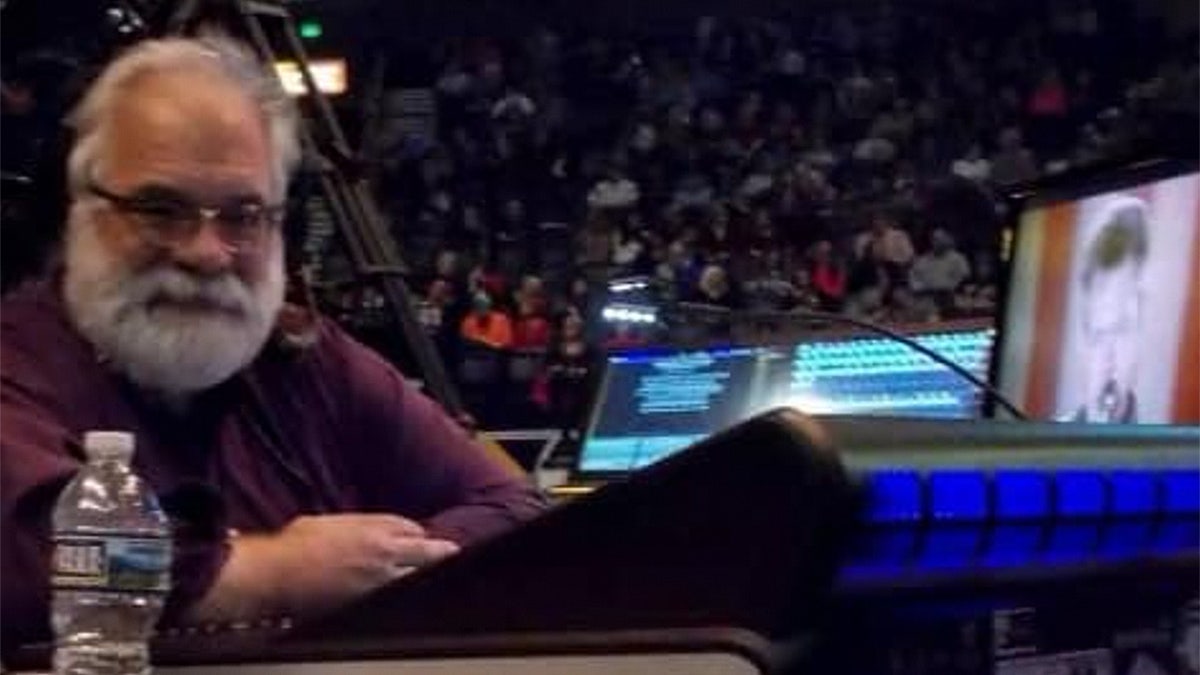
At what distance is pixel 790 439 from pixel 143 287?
1049 millimetres

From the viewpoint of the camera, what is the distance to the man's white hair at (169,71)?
1581 mm

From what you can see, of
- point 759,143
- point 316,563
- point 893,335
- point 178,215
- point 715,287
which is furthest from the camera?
point 759,143

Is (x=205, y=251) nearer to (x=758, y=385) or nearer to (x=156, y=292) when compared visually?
(x=156, y=292)

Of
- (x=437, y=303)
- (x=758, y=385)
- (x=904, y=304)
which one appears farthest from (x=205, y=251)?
(x=904, y=304)

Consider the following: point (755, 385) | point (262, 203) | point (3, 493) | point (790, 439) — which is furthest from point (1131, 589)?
point (755, 385)

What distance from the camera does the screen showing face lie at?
1500 millimetres

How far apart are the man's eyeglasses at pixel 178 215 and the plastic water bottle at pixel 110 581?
53cm

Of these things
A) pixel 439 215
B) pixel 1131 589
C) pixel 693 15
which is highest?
pixel 1131 589

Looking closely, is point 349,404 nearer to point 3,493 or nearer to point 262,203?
point 262,203

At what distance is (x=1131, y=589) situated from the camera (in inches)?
27.4

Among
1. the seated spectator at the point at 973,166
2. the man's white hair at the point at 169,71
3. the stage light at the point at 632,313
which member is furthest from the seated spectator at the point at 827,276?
the man's white hair at the point at 169,71

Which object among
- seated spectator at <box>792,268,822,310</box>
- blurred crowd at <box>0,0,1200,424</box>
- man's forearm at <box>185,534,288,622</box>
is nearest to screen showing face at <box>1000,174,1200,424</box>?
man's forearm at <box>185,534,288,622</box>

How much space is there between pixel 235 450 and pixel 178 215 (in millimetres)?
173

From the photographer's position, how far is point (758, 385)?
8.69 ft
